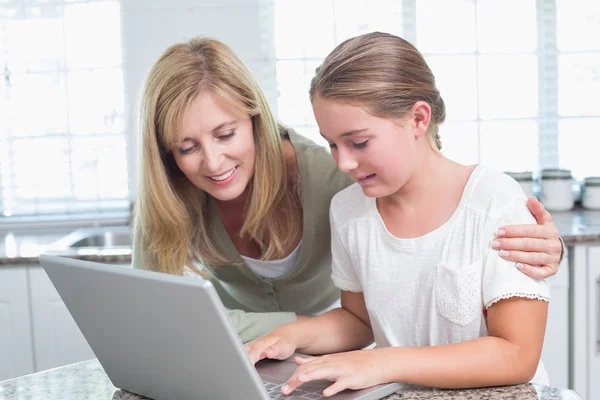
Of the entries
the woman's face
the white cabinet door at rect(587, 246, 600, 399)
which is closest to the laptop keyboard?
the woman's face

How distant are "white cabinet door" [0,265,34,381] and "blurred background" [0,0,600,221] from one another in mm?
567

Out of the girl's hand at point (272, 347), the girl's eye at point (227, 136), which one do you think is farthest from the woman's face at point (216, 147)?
the girl's hand at point (272, 347)

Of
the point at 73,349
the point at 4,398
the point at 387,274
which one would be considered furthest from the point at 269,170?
the point at 73,349

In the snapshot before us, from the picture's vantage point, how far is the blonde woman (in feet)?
4.79

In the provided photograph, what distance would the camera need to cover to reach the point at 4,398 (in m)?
1.13

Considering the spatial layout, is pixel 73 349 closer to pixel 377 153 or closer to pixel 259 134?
pixel 259 134

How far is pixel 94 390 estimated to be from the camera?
3.86ft

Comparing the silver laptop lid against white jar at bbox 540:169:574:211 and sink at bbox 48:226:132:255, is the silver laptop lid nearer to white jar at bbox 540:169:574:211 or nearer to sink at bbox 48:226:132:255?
sink at bbox 48:226:132:255

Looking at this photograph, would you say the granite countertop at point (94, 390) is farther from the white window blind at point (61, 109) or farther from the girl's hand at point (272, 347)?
the white window blind at point (61, 109)

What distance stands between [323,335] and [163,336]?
1.49ft

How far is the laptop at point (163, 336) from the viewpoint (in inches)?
34.4

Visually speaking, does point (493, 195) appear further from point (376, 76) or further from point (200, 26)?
point (200, 26)

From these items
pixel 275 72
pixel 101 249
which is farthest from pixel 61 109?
pixel 275 72

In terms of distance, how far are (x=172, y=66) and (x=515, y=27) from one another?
Result: 187 centimetres
